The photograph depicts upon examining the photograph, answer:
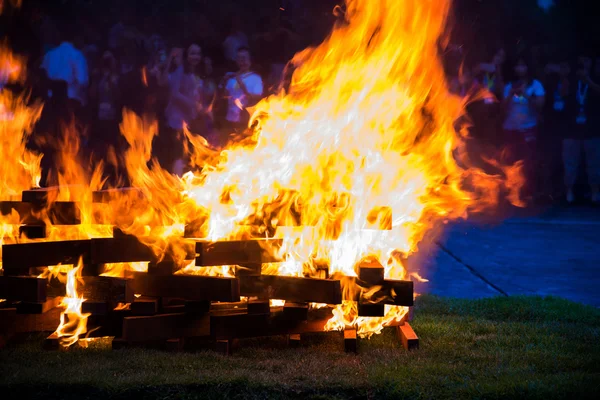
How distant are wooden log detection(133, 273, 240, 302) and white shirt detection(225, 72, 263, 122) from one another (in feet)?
22.6

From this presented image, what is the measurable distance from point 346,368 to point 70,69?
9.53 m

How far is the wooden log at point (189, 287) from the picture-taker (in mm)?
4656

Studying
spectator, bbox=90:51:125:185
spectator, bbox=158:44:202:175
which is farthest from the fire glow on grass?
spectator, bbox=90:51:125:185

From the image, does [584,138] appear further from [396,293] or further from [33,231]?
[33,231]

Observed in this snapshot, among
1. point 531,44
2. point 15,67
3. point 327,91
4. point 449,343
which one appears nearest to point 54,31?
point 15,67

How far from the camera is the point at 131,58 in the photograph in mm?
13586

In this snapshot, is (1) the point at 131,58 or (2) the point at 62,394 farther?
(1) the point at 131,58

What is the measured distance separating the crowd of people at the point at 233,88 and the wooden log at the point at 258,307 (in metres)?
6.98

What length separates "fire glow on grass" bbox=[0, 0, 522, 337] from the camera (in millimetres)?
5004

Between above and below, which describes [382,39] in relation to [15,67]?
below

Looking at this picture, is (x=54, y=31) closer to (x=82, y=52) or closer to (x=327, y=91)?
(x=82, y=52)

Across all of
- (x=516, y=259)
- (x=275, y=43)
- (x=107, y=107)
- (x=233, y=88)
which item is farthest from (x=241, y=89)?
(x=516, y=259)

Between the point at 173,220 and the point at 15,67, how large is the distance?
1085cm

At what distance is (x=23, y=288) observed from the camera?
15.8 feet
